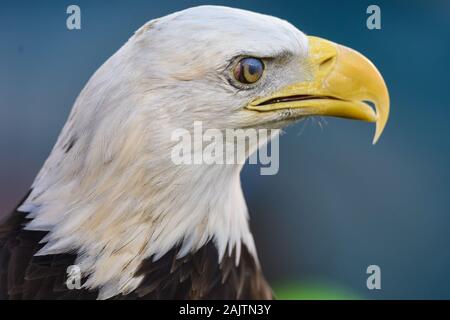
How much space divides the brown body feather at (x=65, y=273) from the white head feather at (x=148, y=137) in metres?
0.03

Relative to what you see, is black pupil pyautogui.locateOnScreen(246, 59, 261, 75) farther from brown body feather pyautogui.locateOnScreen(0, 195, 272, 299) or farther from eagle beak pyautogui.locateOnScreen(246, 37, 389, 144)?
brown body feather pyautogui.locateOnScreen(0, 195, 272, 299)

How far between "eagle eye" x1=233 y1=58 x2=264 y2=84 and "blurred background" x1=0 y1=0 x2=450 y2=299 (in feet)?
1.62

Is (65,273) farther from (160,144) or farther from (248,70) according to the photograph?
(248,70)

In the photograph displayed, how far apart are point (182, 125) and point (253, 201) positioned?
917mm

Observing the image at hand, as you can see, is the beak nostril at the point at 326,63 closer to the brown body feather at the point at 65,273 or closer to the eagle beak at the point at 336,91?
the eagle beak at the point at 336,91

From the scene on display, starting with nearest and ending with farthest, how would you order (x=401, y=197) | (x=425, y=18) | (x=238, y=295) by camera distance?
(x=238, y=295)
(x=425, y=18)
(x=401, y=197)

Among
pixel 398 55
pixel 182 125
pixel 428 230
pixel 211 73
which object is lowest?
pixel 428 230

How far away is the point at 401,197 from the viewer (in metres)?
1.98

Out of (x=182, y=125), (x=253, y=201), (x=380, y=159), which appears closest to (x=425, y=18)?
(x=380, y=159)

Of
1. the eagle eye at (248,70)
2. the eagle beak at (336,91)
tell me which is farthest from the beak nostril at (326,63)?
the eagle eye at (248,70)

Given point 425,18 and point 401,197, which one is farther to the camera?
point 401,197

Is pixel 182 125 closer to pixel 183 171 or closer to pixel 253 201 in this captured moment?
pixel 183 171

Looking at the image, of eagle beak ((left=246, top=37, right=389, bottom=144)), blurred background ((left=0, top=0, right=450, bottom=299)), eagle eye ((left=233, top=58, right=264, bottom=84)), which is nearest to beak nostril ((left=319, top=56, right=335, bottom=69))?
eagle beak ((left=246, top=37, right=389, bottom=144))

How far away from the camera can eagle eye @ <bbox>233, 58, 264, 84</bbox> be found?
124 cm
